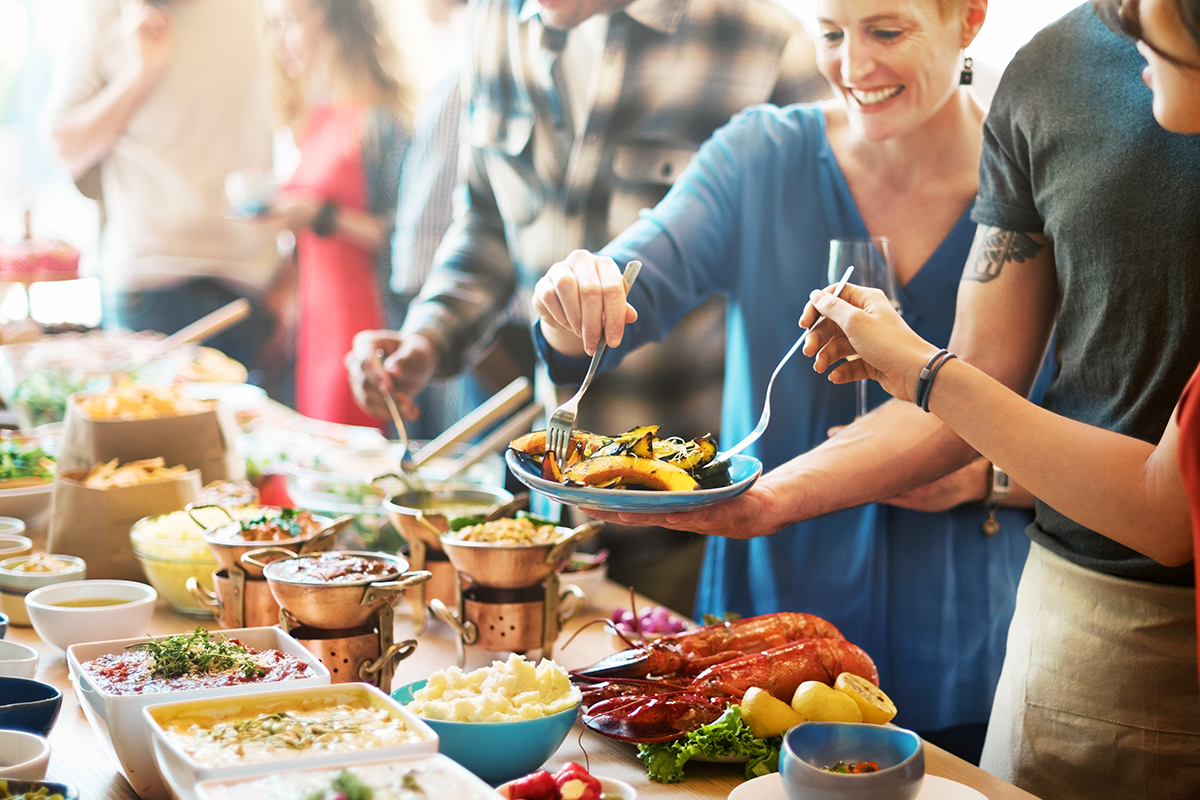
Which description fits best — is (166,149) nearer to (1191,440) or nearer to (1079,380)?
(1079,380)

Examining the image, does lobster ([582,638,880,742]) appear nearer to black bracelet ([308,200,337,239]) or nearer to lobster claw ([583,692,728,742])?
lobster claw ([583,692,728,742])

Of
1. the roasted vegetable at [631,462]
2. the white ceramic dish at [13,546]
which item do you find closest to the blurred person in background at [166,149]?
the white ceramic dish at [13,546]

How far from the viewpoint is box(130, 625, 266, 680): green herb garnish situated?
1.36 m

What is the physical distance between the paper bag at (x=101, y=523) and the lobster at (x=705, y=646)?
3.50 feet

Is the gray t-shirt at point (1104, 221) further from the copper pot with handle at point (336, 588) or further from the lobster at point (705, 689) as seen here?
the copper pot with handle at point (336, 588)

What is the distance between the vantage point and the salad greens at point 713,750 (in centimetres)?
139

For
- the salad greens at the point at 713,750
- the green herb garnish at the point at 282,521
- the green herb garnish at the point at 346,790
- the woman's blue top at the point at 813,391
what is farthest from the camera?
the woman's blue top at the point at 813,391

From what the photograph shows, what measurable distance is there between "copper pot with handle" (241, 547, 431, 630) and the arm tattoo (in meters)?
1.07

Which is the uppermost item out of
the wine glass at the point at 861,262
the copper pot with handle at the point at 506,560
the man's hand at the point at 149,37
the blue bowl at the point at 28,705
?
the man's hand at the point at 149,37

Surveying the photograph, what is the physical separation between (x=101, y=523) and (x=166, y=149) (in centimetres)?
419

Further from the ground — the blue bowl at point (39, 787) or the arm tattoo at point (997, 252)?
the arm tattoo at point (997, 252)

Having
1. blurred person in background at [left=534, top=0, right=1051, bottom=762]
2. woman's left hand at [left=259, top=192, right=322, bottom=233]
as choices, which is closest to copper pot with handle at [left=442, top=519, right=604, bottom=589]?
blurred person in background at [left=534, top=0, right=1051, bottom=762]

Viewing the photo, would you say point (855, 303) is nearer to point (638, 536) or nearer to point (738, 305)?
point (738, 305)

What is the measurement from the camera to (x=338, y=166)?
5.58 metres
